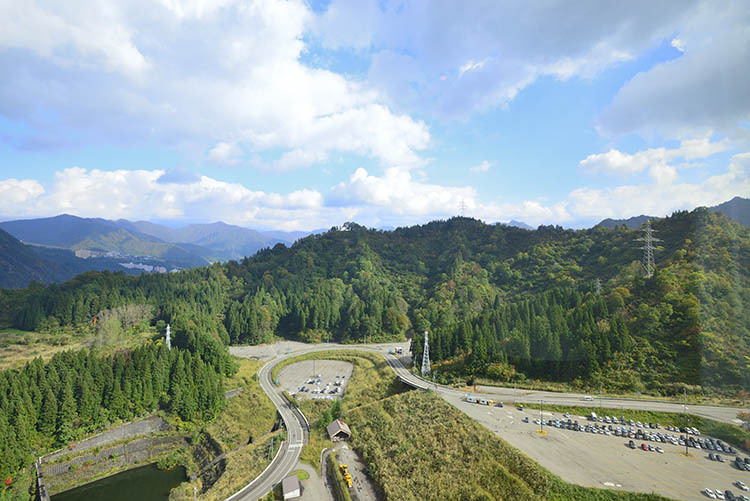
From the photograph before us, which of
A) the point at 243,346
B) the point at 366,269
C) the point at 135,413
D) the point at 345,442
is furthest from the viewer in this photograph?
the point at 366,269

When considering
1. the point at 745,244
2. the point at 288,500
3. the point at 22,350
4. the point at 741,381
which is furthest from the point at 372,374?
the point at 745,244

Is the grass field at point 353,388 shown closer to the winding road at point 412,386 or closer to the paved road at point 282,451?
the paved road at point 282,451

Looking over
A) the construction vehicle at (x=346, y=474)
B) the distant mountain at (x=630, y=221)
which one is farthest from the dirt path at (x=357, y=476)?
the distant mountain at (x=630, y=221)

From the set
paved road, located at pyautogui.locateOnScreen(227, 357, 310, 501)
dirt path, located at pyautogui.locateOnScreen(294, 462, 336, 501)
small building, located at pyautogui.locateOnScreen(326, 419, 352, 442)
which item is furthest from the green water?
small building, located at pyautogui.locateOnScreen(326, 419, 352, 442)

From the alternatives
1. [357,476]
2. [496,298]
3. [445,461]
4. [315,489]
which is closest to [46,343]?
[315,489]

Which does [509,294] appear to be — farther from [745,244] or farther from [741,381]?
[741,381]

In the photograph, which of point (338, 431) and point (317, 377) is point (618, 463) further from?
point (317, 377)

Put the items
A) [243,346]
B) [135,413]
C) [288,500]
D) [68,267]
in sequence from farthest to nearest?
[68,267], [243,346], [135,413], [288,500]
